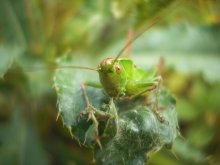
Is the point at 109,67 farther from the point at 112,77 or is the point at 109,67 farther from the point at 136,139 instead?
the point at 136,139

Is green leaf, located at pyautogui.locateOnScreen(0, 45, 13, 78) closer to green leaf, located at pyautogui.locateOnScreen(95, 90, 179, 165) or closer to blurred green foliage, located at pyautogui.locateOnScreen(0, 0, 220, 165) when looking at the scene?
blurred green foliage, located at pyautogui.locateOnScreen(0, 0, 220, 165)

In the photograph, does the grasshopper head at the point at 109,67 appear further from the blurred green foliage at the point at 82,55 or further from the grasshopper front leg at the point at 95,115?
the blurred green foliage at the point at 82,55

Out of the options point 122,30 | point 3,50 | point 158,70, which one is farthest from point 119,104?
point 122,30

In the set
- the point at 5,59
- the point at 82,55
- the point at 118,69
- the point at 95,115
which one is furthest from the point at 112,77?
the point at 82,55

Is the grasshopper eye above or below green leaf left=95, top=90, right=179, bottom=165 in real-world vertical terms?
above

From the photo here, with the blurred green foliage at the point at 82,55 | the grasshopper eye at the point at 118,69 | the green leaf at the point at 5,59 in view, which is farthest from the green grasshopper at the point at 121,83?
the blurred green foliage at the point at 82,55

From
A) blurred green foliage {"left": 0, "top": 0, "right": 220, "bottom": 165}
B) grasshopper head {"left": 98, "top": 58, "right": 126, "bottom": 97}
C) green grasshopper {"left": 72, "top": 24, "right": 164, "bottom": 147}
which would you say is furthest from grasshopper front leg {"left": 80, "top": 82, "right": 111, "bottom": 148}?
blurred green foliage {"left": 0, "top": 0, "right": 220, "bottom": 165}

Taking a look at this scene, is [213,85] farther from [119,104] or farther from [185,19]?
[119,104]
